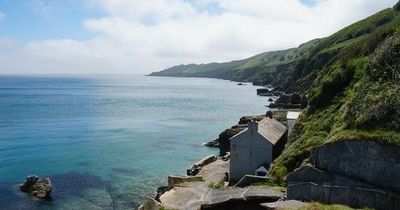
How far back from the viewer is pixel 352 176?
75.1 feet

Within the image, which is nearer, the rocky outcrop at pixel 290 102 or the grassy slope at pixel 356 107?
the grassy slope at pixel 356 107

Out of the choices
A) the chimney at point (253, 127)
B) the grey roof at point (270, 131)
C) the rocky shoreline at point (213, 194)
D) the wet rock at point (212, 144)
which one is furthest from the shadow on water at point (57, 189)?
the wet rock at point (212, 144)

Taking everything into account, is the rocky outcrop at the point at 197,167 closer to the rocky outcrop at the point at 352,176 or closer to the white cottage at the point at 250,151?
the white cottage at the point at 250,151

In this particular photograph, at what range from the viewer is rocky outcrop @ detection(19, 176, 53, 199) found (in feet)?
138

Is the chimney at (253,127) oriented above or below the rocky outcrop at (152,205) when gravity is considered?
above

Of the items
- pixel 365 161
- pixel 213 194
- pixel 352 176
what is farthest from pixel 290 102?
pixel 365 161

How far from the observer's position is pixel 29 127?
287ft

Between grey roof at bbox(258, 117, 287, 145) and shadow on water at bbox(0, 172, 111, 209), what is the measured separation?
60.4ft

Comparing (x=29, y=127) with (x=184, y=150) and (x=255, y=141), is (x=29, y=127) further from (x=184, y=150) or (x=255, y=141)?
(x=255, y=141)

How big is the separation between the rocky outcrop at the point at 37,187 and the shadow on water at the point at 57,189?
1.74 feet

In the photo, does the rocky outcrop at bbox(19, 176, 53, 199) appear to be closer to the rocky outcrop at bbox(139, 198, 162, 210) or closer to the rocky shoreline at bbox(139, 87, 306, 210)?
the rocky shoreline at bbox(139, 87, 306, 210)

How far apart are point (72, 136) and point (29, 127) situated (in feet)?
51.2

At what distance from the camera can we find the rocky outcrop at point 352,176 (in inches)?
848

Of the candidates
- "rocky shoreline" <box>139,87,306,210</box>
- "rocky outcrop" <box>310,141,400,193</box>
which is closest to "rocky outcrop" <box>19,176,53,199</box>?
"rocky shoreline" <box>139,87,306,210</box>
